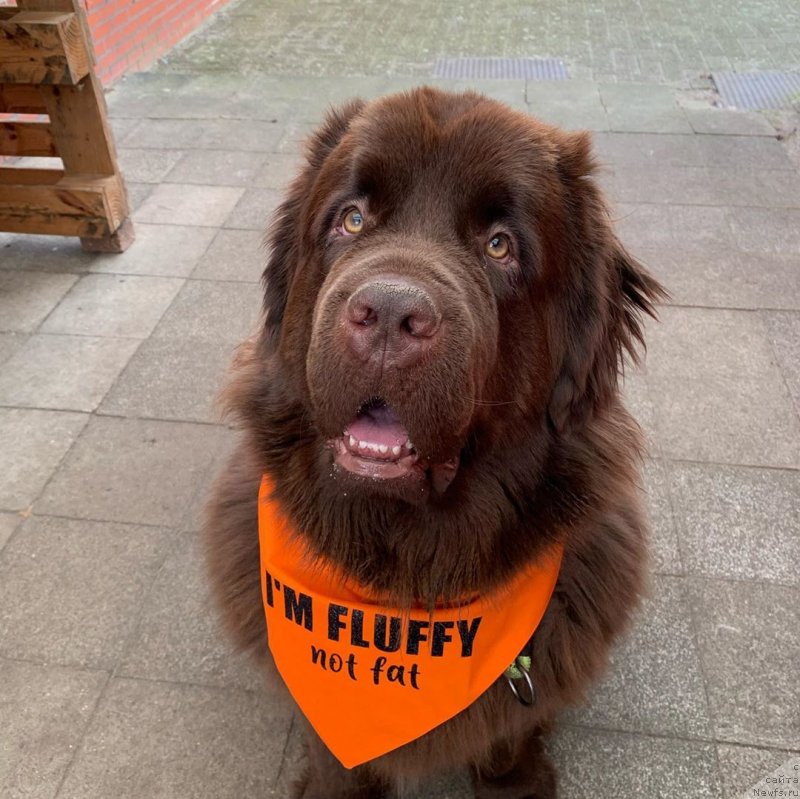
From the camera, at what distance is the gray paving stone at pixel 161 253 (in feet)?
14.5

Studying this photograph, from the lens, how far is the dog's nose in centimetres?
135

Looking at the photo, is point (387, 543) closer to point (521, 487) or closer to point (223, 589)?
point (521, 487)

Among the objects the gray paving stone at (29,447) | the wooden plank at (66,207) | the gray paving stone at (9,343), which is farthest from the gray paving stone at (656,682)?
the wooden plank at (66,207)

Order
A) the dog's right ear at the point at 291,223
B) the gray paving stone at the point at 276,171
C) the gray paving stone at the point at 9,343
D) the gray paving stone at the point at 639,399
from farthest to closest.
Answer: the gray paving stone at the point at 276,171 < the gray paving stone at the point at 9,343 < the gray paving stone at the point at 639,399 < the dog's right ear at the point at 291,223

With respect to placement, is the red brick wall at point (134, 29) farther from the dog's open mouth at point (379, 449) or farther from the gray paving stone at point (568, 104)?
the dog's open mouth at point (379, 449)

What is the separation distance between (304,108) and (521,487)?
5693 mm

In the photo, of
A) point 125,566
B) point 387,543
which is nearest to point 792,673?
point 387,543

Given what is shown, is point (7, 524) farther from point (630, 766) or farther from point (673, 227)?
point (673, 227)

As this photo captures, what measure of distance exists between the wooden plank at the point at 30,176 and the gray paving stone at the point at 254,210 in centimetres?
106

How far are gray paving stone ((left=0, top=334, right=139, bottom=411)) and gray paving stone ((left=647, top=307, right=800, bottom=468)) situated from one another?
104 inches

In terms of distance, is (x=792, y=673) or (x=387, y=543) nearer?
(x=387, y=543)

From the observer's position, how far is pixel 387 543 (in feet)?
5.83

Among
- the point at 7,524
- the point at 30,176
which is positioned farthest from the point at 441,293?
the point at 30,176

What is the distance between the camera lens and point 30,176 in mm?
4535
